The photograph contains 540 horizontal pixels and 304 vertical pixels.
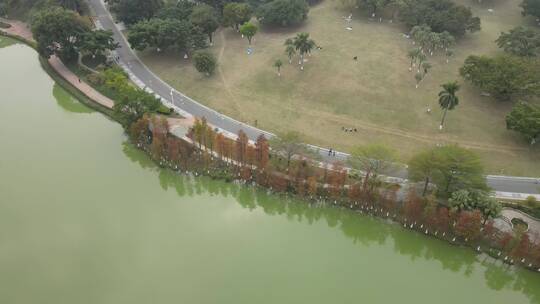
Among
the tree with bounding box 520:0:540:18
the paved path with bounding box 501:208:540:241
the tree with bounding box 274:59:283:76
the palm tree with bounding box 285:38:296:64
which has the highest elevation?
the tree with bounding box 520:0:540:18

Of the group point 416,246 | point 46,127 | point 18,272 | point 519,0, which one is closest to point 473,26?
point 519,0

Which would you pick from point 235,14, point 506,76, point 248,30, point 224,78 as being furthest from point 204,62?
point 506,76

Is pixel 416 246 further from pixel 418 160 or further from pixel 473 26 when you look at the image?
pixel 473 26

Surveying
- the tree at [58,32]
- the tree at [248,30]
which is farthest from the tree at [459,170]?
the tree at [58,32]

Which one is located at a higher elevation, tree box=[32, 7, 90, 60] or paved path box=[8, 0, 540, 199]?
tree box=[32, 7, 90, 60]

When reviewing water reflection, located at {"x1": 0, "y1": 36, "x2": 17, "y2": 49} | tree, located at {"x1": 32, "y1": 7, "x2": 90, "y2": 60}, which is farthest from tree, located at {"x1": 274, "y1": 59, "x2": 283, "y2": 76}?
water reflection, located at {"x1": 0, "y1": 36, "x2": 17, "y2": 49}

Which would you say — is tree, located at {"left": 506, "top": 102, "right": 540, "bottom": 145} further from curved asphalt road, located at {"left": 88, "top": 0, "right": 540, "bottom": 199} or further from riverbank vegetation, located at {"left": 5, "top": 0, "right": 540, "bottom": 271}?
riverbank vegetation, located at {"left": 5, "top": 0, "right": 540, "bottom": 271}

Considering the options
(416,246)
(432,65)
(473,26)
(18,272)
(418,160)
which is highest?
(473,26)
